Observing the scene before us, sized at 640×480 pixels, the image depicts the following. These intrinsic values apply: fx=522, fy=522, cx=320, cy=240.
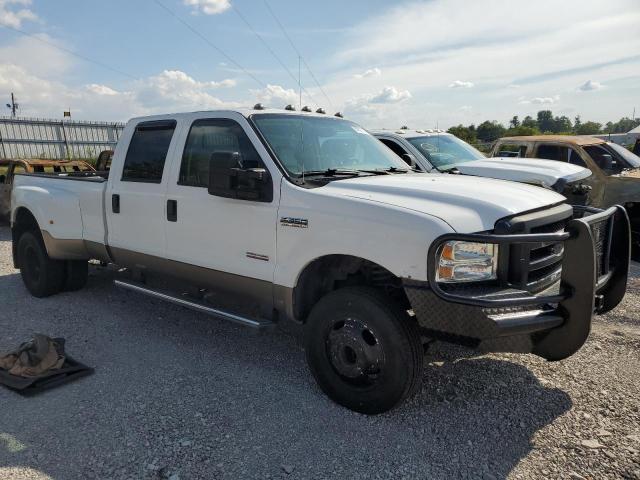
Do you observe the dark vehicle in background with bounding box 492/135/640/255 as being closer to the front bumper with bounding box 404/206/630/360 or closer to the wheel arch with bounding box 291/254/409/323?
the front bumper with bounding box 404/206/630/360

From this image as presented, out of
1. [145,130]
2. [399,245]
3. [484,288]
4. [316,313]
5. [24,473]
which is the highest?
[145,130]

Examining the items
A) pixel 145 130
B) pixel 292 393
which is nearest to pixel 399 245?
pixel 292 393

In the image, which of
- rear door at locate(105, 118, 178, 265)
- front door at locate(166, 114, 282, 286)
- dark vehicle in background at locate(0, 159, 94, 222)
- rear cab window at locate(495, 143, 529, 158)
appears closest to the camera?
front door at locate(166, 114, 282, 286)

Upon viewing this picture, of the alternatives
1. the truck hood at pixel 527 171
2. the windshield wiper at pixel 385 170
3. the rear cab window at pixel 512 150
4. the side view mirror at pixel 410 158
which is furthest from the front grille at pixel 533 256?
the rear cab window at pixel 512 150

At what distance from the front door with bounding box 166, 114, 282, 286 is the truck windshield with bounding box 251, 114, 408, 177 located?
6.1 inches

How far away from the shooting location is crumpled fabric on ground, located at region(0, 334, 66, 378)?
3.97 metres

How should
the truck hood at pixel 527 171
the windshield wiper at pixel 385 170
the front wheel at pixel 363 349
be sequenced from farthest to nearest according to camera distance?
the truck hood at pixel 527 171 < the windshield wiper at pixel 385 170 < the front wheel at pixel 363 349

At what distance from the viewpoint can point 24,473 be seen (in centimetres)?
286

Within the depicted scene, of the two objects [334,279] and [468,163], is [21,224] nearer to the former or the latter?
[334,279]

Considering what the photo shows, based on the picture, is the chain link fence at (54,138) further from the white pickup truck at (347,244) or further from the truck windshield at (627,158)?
→ the truck windshield at (627,158)

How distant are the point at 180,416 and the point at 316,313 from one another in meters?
1.12

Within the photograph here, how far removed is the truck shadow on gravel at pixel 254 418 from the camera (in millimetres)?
2941

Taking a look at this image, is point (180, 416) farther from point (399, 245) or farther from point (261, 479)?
point (399, 245)

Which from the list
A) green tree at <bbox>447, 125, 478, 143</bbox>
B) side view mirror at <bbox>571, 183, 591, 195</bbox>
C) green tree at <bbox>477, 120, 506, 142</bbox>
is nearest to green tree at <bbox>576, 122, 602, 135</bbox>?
green tree at <bbox>477, 120, 506, 142</bbox>
